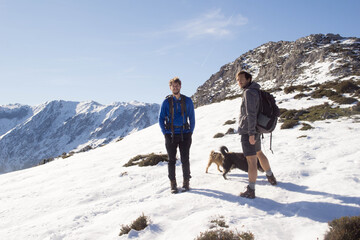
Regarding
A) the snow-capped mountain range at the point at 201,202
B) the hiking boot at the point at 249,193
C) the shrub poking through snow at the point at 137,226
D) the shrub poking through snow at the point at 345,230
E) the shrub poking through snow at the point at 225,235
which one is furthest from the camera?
the hiking boot at the point at 249,193

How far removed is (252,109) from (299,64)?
71527 millimetres

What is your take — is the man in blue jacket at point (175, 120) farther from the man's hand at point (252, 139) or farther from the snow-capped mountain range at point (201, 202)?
the man's hand at point (252, 139)

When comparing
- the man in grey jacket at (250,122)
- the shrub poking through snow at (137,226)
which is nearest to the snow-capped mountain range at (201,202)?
the shrub poking through snow at (137,226)

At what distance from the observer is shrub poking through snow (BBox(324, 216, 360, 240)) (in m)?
2.97

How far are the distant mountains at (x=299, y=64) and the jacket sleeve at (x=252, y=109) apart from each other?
1200 inches

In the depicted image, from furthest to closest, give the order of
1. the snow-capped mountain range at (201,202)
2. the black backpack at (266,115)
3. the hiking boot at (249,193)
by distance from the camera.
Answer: the hiking boot at (249,193) < the black backpack at (266,115) < the snow-capped mountain range at (201,202)

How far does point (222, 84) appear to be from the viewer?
4035 inches

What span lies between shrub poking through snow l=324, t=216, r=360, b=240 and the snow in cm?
23

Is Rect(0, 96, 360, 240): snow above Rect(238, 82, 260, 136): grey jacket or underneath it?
underneath

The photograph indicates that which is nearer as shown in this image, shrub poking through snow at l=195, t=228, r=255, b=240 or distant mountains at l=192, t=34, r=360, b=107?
shrub poking through snow at l=195, t=228, r=255, b=240

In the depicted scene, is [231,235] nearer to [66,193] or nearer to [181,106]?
[181,106]

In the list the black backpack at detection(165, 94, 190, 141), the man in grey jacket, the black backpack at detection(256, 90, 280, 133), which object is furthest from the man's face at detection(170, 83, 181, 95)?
the black backpack at detection(256, 90, 280, 133)

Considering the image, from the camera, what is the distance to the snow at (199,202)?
3869 mm

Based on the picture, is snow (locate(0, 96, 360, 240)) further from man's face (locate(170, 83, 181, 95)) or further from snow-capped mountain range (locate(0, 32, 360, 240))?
man's face (locate(170, 83, 181, 95))
